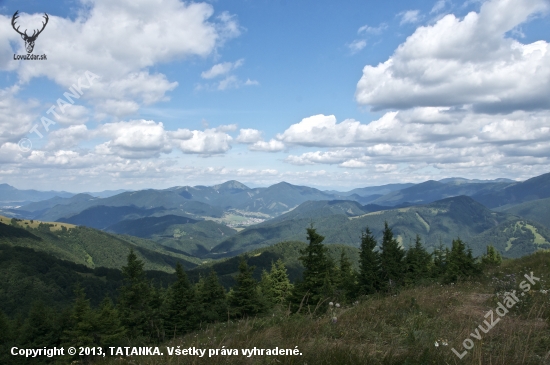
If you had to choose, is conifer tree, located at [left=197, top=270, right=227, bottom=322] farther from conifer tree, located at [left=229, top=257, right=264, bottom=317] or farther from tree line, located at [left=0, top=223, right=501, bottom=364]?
conifer tree, located at [left=229, top=257, right=264, bottom=317]

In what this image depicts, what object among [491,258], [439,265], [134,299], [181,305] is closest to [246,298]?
[181,305]

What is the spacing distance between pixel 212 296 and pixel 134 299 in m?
10.5

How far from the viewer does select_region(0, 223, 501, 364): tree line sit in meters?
22.7

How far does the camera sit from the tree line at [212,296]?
22.7 metres

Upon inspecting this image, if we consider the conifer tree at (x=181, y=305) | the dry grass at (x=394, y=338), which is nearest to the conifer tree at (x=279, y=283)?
the conifer tree at (x=181, y=305)

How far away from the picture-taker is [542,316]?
7016 millimetres

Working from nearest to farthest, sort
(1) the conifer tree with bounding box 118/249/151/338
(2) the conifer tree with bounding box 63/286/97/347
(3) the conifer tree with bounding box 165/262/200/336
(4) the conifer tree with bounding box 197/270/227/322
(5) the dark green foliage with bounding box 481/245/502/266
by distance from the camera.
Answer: (2) the conifer tree with bounding box 63/286/97/347 → (5) the dark green foliage with bounding box 481/245/502/266 → (1) the conifer tree with bounding box 118/249/151/338 → (3) the conifer tree with bounding box 165/262/200/336 → (4) the conifer tree with bounding box 197/270/227/322

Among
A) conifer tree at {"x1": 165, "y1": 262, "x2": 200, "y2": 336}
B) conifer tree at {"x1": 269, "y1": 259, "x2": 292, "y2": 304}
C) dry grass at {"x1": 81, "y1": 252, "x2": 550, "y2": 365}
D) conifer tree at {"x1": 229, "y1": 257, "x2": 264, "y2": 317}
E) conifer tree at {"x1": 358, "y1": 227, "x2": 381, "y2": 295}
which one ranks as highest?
dry grass at {"x1": 81, "y1": 252, "x2": 550, "y2": 365}

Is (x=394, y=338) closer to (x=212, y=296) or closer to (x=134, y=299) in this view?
(x=134, y=299)

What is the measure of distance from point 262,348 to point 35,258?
242 metres

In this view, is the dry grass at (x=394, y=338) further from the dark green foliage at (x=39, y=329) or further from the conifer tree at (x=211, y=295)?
the dark green foliage at (x=39, y=329)

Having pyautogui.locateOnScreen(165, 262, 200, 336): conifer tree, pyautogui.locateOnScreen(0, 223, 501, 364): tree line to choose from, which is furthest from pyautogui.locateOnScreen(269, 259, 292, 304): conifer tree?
A: pyautogui.locateOnScreen(165, 262, 200, 336): conifer tree

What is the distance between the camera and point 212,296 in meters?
39.0

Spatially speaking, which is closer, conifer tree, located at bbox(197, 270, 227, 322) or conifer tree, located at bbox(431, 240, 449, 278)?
conifer tree, located at bbox(431, 240, 449, 278)
